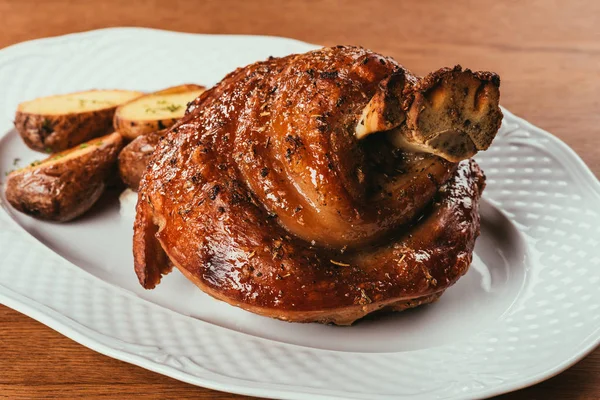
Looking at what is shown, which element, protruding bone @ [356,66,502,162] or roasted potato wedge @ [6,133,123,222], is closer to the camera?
protruding bone @ [356,66,502,162]

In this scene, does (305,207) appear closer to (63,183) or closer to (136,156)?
(136,156)

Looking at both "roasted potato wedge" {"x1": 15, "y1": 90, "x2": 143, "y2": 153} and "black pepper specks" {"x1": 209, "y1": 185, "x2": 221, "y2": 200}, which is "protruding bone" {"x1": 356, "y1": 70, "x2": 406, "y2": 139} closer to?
"black pepper specks" {"x1": 209, "y1": 185, "x2": 221, "y2": 200}

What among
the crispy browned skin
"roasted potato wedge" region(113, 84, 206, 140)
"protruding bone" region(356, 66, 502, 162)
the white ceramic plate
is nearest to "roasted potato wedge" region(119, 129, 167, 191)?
"roasted potato wedge" region(113, 84, 206, 140)

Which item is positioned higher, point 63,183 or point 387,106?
point 387,106

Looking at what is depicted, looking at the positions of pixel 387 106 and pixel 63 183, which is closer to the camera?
pixel 387 106

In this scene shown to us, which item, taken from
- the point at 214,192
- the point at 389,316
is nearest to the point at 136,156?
the point at 214,192

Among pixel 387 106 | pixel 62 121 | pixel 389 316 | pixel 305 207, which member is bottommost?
pixel 389 316

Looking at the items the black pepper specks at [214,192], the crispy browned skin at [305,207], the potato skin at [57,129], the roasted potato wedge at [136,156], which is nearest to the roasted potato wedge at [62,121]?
the potato skin at [57,129]

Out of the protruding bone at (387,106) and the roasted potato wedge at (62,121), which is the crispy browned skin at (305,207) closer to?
the protruding bone at (387,106)
